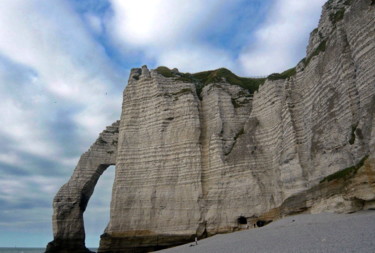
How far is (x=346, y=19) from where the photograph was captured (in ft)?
57.6

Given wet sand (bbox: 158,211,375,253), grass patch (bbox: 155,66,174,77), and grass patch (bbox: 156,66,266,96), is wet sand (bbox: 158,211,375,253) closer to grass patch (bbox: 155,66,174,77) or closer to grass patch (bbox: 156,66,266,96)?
grass patch (bbox: 156,66,266,96)

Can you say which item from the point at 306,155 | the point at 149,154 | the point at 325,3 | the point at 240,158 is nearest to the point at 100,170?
the point at 149,154

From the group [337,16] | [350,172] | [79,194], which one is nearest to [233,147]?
[337,16]

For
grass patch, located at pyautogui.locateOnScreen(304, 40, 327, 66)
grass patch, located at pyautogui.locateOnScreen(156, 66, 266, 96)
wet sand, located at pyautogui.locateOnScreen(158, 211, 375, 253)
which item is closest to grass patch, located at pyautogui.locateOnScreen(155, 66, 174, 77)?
grass patch, located at pyautogui.locateOnScreen(156, 66, 266, 96)

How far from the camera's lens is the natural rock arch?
3250 centimetres

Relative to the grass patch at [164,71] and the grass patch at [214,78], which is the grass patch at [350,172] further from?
the grass patch at [164,71]

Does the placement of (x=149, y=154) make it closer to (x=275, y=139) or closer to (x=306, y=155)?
(x=275, y=139)

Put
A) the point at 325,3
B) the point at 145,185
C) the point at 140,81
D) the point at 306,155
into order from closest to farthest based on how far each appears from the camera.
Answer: the point at 306,155 → the point at 325,3 → the point at 145,185 → the point at 140,81

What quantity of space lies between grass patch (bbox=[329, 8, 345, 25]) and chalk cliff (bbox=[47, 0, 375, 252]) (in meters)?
0.13

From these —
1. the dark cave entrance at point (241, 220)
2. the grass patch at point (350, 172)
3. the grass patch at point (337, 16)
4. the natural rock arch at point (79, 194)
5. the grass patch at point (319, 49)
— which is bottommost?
the dark cave entrance at point (241, 220)

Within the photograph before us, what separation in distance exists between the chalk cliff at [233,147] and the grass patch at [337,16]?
132mm

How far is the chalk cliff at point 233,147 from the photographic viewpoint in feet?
53.8

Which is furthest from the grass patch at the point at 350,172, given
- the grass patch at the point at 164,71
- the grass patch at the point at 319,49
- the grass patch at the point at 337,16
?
the grass patch at the point at 164,71

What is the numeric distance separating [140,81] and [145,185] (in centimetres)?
894
